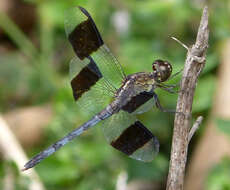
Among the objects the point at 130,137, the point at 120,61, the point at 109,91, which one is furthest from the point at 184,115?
the point at 120,61

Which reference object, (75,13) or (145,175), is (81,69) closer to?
(75,13)

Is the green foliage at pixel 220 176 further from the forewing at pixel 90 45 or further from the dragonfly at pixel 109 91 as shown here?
the forewing at pixel 90 45

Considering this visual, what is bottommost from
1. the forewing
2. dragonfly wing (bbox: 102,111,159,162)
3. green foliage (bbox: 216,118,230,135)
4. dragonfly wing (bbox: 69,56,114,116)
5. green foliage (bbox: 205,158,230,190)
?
green foliage (bbox: 205,158,230,190)

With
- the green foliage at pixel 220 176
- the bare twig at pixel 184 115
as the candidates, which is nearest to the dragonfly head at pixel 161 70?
the bare twig at pixel 184 115

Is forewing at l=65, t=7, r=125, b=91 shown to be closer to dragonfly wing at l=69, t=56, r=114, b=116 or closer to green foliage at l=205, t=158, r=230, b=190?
dragonfly wing at l=69, t=56, r=114, b=116

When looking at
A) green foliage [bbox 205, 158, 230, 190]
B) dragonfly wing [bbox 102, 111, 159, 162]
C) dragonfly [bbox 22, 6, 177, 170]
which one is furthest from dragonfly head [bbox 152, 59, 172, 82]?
green foliage [bbox 205, 158, 230, 190]

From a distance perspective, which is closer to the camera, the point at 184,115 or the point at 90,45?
the point at 184,115

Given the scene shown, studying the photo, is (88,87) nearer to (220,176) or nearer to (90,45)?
(90,45)
